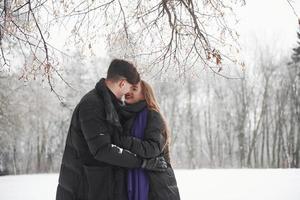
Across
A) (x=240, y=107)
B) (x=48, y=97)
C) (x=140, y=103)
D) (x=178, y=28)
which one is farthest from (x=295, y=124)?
(x=140, y=103)

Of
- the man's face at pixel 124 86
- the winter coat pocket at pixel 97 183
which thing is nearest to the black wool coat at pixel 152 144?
the man's face at pixel 124 86

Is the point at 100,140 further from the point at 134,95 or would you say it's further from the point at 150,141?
the point at 134,95

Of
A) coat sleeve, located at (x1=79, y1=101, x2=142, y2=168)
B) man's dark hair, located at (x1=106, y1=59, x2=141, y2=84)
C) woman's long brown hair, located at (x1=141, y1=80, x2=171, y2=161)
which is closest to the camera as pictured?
coat sleeve, located at (x1=79, y1=101, x2=142, y2=168)

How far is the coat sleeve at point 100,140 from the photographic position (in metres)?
3.08

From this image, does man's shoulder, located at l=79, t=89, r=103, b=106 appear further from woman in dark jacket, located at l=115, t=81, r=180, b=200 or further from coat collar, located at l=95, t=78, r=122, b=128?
woman in dark jacket, located at l=115, t=81, r=180, b=200

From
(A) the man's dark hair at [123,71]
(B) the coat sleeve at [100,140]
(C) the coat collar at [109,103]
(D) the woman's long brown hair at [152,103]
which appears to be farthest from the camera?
(D) the woman's long brown hair at [152,103]

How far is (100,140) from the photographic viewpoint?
3.09 metres

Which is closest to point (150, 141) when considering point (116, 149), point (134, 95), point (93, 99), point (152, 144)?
point (152, 144)

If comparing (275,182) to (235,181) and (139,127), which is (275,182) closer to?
(235,181)

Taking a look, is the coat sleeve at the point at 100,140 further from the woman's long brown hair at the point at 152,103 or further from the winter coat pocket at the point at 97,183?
the woman's long brown hair at the point at 152,103

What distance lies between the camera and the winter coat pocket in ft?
10.4

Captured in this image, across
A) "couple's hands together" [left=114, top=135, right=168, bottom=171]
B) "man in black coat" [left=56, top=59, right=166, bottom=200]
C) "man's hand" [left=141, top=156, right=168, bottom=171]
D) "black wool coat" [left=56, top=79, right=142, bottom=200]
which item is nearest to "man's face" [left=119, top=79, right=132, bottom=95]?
"man in black coat" [left=56, top=59, right=166, bottom=200]

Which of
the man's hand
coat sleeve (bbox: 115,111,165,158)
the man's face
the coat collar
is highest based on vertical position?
the man's face

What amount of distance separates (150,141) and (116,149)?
29cm
